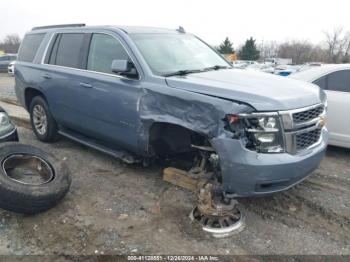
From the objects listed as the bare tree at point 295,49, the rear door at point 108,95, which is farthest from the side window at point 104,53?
the bare tree at point 295,49

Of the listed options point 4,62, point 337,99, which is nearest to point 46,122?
point 337,99

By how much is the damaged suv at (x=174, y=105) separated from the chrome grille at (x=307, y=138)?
0.7 inches

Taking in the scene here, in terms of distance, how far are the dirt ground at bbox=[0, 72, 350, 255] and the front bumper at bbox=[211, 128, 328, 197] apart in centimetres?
48

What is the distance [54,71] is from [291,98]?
3.73 meters

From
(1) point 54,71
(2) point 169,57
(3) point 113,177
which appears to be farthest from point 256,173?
(1) point 54,71

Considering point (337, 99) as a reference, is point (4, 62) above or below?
below

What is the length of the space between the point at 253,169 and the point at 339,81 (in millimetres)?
3376

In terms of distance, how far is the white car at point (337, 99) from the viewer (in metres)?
5.49

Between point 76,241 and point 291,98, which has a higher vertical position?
point 291,98

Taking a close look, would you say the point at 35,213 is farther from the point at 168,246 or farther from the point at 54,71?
the point at 54,71

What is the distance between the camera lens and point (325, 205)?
399 centimetres

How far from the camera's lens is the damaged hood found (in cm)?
321

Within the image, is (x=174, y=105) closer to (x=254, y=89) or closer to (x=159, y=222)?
(x=254, y=89)

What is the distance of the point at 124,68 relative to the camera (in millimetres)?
4012
